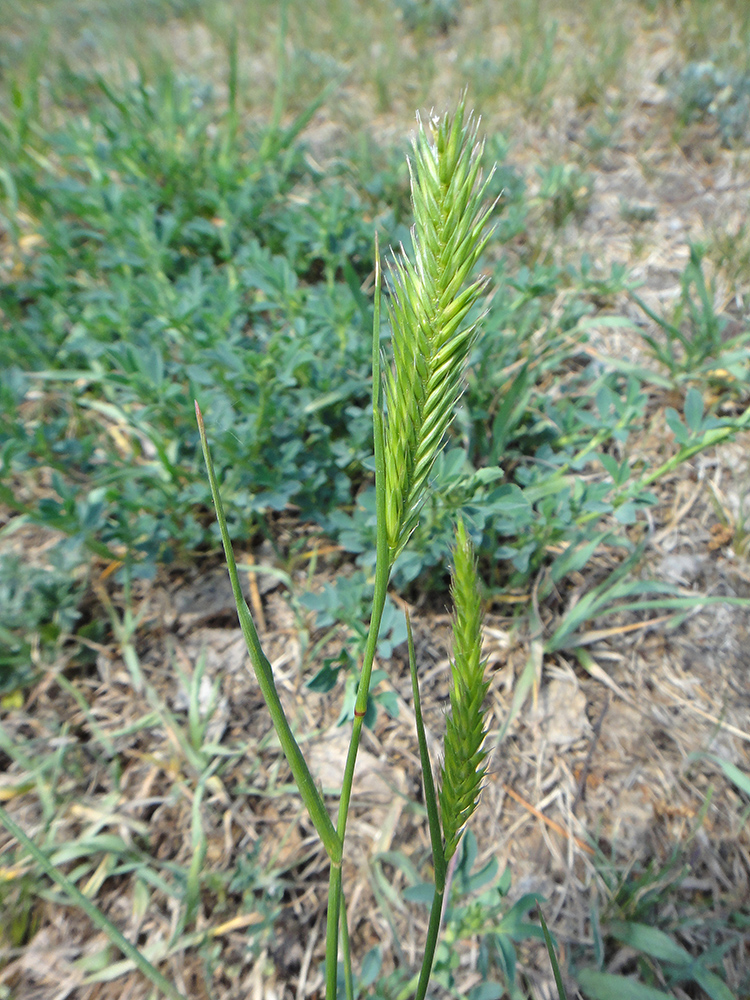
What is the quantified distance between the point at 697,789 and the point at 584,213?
8.21ft

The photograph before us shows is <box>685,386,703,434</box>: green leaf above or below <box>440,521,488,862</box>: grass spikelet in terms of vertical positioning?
above

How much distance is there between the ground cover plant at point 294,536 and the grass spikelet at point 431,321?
773mm

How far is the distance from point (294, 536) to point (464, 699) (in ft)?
4.87

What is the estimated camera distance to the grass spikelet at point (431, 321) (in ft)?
2.39

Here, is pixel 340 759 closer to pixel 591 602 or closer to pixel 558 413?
pixel 591 602

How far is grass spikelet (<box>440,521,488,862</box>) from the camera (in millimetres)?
756

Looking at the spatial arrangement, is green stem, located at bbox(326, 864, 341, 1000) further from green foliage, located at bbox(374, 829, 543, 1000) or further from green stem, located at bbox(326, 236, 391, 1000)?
green foliage, located at bbox(374, 829, 543, 1000)

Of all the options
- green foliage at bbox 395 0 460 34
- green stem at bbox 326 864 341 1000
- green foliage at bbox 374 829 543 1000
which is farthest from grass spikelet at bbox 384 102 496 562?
green foliage at bbox 395 0 460 34

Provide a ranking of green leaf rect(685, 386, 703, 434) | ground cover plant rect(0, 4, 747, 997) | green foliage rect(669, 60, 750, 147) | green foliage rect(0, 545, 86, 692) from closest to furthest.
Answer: ground cover plant rect(0, 4, 747, 997) < green leaf rect(685, 386, 703, 434) < green foliage rect(0, 545, 86, 692) < green foliage rect(669, 60, 750, 147)

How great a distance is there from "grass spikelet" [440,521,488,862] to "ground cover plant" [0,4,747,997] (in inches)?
24.9

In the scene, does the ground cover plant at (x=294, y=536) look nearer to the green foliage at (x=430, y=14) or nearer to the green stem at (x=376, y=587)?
the green stem at (x=376, y=587)

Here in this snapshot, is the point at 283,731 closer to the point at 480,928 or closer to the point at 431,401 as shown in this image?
the point at 431,401

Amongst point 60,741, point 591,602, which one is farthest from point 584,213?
point 60,741

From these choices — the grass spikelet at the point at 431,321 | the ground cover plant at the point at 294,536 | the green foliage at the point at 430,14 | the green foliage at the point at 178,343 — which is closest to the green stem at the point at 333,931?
the grass spikelet at the point at 431,321
